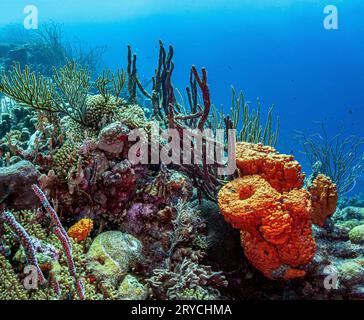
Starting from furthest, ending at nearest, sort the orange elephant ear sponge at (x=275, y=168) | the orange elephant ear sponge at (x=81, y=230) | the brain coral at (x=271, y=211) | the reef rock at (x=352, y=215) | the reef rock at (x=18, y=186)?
the reef rock at (x=352, y=215) < the orange elephant ear sponge at (x=275, y=168) < the orange elephant ear sponge at (x=81, y=230) < the brain coral at (x=271, y=211) < the reef rock at (x=18, y=186)

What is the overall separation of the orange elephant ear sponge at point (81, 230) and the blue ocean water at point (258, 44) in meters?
43.5

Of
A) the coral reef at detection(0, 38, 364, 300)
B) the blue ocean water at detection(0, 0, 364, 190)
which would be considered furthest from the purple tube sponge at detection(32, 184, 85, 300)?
the blue ocean water at detection(0, 0, 364, 190)

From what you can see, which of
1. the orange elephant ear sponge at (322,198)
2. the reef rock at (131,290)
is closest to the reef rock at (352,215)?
the orange elephant ear sponge at (322,198)

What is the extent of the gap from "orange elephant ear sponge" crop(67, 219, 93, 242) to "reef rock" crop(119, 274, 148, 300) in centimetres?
72

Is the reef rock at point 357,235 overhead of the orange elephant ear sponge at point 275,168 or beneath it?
beneath

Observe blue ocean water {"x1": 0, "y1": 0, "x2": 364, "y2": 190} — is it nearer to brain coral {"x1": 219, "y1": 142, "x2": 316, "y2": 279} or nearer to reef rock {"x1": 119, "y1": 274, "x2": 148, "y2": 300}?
brain coral {"x1": 219, "y1": 142, "x2": 316, "y2": 279}

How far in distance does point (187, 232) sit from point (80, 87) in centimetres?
259

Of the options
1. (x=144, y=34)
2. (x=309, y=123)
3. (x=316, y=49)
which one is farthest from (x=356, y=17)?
(x=144, y=34)

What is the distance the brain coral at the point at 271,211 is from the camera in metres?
3.28

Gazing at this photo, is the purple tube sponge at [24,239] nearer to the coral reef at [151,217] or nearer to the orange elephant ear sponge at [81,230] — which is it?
the coral reef at [151,217]

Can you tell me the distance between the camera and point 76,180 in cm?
368

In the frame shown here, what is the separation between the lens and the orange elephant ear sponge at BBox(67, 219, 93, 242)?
3.50 metres

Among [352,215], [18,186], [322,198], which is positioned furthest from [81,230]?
[352,215]
